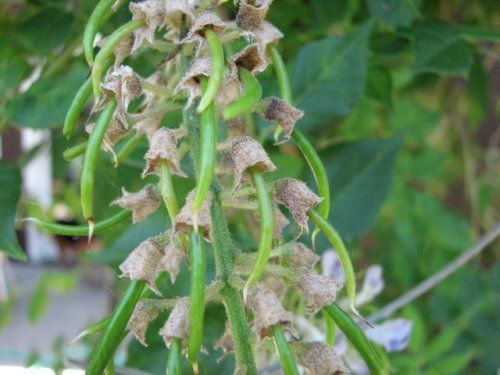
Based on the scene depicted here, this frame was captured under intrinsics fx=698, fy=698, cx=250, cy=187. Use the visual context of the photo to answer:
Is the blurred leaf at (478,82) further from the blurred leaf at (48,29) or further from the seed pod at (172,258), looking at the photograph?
the seed pod at (172,258)

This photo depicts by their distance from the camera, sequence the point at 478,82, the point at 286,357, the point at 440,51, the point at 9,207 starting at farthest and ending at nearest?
the point at 478,82
the point at 440,51
the point at 9,207
the point at 286,357

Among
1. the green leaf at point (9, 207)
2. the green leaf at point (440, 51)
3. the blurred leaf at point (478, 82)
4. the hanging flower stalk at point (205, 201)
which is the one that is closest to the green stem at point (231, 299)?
the hanging flower stalk at point (205, 201)

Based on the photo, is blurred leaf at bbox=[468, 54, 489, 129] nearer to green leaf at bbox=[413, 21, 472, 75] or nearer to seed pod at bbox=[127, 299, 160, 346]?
green leaf at bbox=[413, 21, 472, 75]

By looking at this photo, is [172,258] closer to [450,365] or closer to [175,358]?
[175,358]

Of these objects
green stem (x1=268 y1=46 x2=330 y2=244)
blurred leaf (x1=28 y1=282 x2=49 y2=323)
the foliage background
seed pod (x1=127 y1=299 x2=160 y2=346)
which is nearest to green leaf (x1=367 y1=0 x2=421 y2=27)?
the foliage background

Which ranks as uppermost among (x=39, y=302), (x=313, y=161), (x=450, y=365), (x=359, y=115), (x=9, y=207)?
(x=313, y=161)

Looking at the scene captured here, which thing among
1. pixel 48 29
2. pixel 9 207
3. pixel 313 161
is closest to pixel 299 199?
pixel 313 161

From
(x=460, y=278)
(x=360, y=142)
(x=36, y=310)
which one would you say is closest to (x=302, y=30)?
(x=360, y=142)
